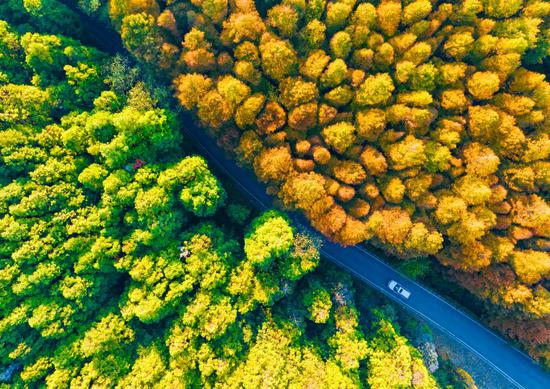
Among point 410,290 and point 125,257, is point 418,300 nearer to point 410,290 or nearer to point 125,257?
point 410,290

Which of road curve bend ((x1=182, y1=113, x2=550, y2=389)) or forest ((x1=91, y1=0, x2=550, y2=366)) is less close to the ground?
forest ((x1=91, y1=0, x2=550, y2=366))

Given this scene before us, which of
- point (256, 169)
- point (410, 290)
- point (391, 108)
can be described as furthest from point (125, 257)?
point (410, 290)

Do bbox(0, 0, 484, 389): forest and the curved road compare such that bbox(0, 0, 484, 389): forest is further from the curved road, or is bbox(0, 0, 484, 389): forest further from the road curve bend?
the road curve bend

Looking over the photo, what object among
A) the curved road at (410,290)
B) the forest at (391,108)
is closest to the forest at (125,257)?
the forest at (391,108)

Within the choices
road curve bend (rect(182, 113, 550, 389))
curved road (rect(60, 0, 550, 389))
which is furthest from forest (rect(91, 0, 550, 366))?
road curve bend (rect(182, 113, 550, 389))

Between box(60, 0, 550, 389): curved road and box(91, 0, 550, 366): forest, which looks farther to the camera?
box(60, 0, 550, 389): curved road

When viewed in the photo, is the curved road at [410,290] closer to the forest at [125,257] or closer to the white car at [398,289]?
the white car at [398,289]

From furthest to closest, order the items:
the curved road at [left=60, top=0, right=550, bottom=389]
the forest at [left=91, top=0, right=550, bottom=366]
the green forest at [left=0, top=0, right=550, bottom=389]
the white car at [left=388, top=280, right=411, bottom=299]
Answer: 1. the white car at [left=388, top=280, right=411, bottom=299]
2. the curved road at [left=60, top=0, right=550, bottom=389]
3. the green forest at [left=0, top=0, right=550, bottom=389]
4. the forest at [left=91, top=0, right=550, bottom=366]

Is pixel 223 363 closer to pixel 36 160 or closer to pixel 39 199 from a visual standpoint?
pixel 39 199

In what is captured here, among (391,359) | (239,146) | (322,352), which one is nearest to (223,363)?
(322,352)
